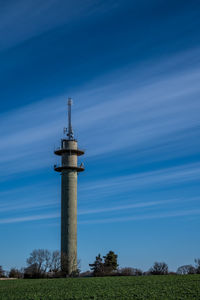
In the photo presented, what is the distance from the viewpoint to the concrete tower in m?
64.5

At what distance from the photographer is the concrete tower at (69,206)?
64500mm

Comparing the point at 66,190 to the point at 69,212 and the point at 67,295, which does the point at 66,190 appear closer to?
the point at 69,212

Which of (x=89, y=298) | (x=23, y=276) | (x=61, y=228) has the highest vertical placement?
(x=61, y=228)

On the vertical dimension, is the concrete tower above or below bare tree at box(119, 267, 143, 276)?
above

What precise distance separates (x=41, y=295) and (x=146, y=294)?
24.6 ft

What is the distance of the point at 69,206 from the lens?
65500 millimetres

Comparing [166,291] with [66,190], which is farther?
[66,190]

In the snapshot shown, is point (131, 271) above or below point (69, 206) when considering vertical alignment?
below

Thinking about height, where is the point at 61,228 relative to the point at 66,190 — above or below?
below

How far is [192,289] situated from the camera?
3247 centimetres

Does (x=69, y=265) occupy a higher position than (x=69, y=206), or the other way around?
(x=69, y=206)

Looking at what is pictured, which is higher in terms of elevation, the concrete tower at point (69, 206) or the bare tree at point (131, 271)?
the concrete tower at point (69, 206)

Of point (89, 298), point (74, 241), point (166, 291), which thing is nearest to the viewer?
point (89, 298)

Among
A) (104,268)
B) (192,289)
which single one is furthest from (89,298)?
(104,268)
